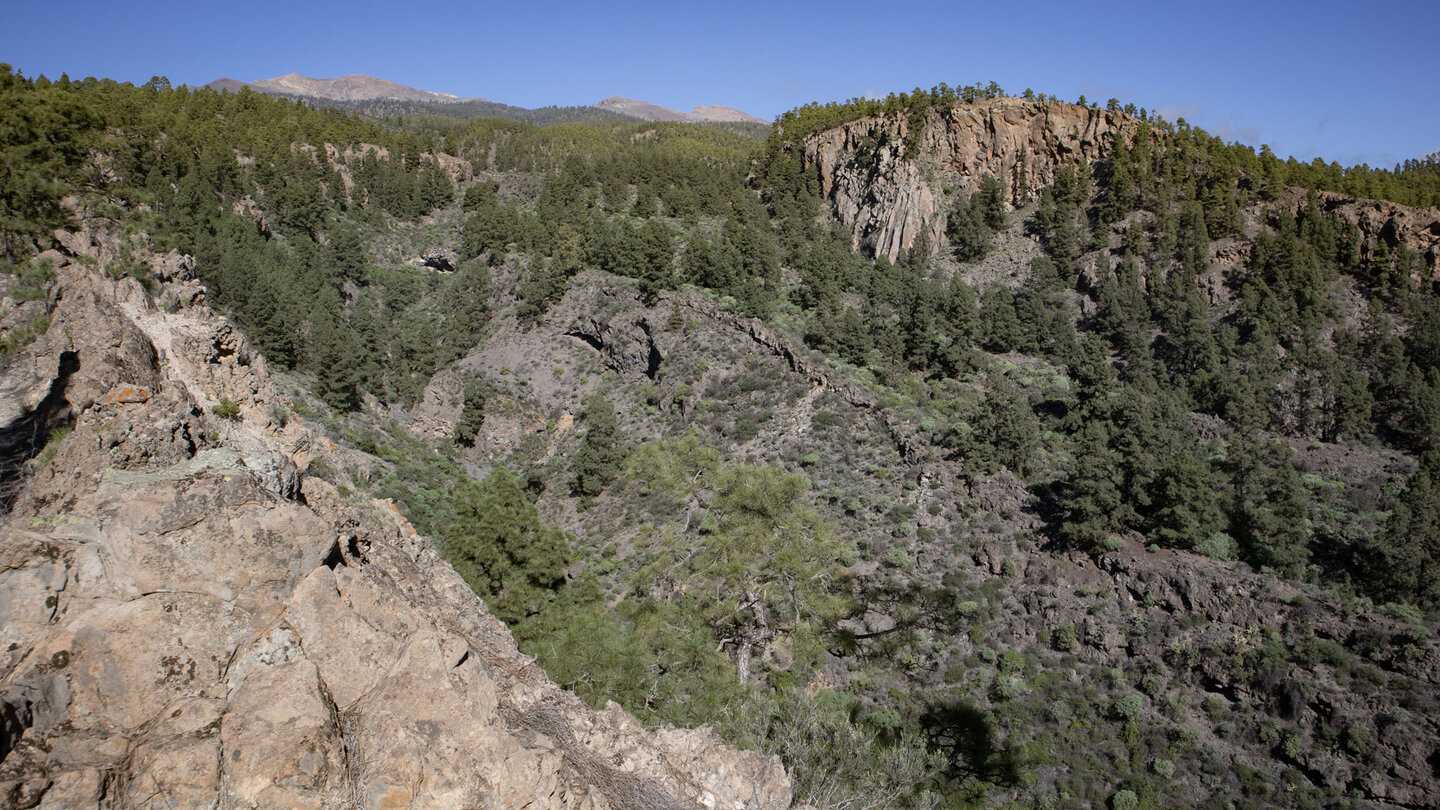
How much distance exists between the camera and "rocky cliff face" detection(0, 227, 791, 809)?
16.2 ft

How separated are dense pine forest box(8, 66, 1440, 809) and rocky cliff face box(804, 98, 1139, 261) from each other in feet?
4.08

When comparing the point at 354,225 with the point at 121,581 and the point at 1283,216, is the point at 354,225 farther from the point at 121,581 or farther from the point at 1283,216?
the point at 1283,216

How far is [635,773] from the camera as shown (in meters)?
Answer: 7.93

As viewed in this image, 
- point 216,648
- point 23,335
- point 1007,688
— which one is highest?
point 23,335

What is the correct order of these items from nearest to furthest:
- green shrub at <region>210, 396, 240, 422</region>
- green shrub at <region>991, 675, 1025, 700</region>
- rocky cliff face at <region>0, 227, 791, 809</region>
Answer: rocky cliff face at <region>0, 227, 791, 809</region> < green shrub at <region>210, 396, 240, 422</region> < green shrub at <region>991, 675, 1025, 700</region>

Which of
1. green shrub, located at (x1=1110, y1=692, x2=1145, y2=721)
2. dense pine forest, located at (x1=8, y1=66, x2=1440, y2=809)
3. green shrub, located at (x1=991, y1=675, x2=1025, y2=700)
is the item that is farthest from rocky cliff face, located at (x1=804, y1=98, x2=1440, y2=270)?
green shrub, located at (x1=1110, y1=692, x2=1145, y2=721)

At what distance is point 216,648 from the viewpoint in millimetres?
5555

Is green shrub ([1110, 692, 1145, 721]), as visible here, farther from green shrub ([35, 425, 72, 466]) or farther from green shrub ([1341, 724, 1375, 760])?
green shrub ([35, 425, 72, 466])

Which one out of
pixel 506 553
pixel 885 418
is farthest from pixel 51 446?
pixel 885 418

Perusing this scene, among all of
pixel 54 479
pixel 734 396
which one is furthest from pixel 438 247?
pixel 54 479

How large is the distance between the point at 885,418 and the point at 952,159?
4725 centimetres

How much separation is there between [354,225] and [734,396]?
161 feet

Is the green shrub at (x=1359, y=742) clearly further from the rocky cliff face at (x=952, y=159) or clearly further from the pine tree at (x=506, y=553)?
the rocky cliff face at (x=952, y=159)

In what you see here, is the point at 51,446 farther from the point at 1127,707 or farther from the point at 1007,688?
the point at 1127,707
